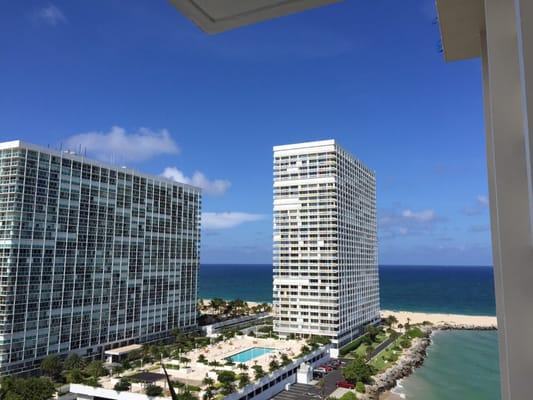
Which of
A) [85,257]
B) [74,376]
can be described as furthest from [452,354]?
[85,257]

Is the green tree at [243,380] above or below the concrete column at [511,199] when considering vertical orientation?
below

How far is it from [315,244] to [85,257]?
10485 mm

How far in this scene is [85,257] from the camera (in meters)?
16.7

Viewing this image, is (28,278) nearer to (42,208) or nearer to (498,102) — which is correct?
(42,208)

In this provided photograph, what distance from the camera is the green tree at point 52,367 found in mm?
13888

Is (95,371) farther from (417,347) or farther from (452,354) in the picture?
(452,354)

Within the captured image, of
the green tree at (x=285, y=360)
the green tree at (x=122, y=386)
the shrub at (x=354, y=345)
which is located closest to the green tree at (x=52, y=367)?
the green tree at (x=122, y=386)

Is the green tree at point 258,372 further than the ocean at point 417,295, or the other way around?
the ocean at point 417,295

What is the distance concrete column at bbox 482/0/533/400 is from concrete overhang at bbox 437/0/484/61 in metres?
0.32

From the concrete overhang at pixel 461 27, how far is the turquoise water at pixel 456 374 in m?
15.3

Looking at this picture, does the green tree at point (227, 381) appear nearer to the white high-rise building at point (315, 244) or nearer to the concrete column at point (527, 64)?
the white high-rise building at point (315, 244)

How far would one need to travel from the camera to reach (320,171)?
838 inches

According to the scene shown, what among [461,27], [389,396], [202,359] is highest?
[461,27]

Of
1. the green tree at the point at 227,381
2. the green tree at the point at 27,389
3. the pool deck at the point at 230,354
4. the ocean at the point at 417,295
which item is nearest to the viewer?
the green tree at the point at 27,389
